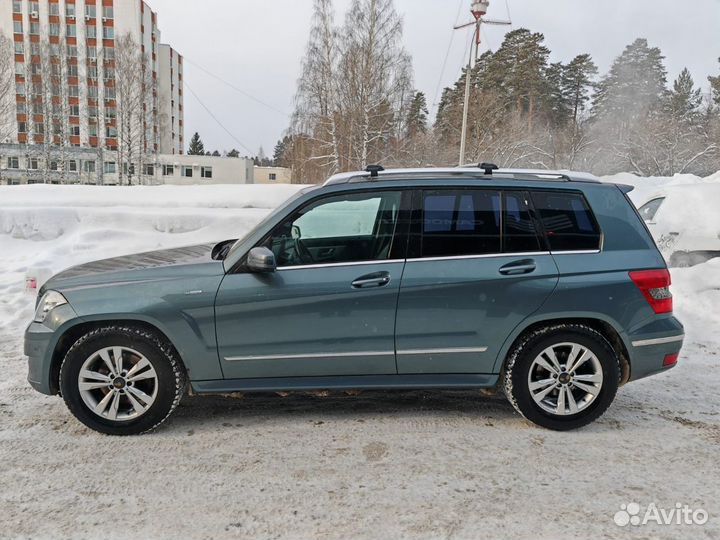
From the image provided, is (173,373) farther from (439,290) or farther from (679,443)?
(679,443)

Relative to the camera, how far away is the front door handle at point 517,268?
3.50 metres

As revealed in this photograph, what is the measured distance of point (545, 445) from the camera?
3395mm

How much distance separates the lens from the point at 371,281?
347cm

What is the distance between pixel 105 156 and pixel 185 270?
2384 inches

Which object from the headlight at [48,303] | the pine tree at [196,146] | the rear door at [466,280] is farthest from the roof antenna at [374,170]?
the pine tree at [196,146]

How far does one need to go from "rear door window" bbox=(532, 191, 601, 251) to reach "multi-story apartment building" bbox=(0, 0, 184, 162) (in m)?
52.2

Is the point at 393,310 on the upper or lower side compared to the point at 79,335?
upper

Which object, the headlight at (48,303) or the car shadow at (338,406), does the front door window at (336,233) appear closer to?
the car shadow at (338,406)

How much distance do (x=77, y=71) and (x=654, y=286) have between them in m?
63.8

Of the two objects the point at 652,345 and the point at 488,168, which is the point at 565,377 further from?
the point at 488,168

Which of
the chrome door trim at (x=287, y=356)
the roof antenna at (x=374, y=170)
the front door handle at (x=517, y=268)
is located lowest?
the chrome door trim at (x=287, y=356)

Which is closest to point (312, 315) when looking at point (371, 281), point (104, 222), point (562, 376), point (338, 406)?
point (371, 281)

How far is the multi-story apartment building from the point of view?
48.6m

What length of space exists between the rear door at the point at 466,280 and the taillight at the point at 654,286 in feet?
1.88
